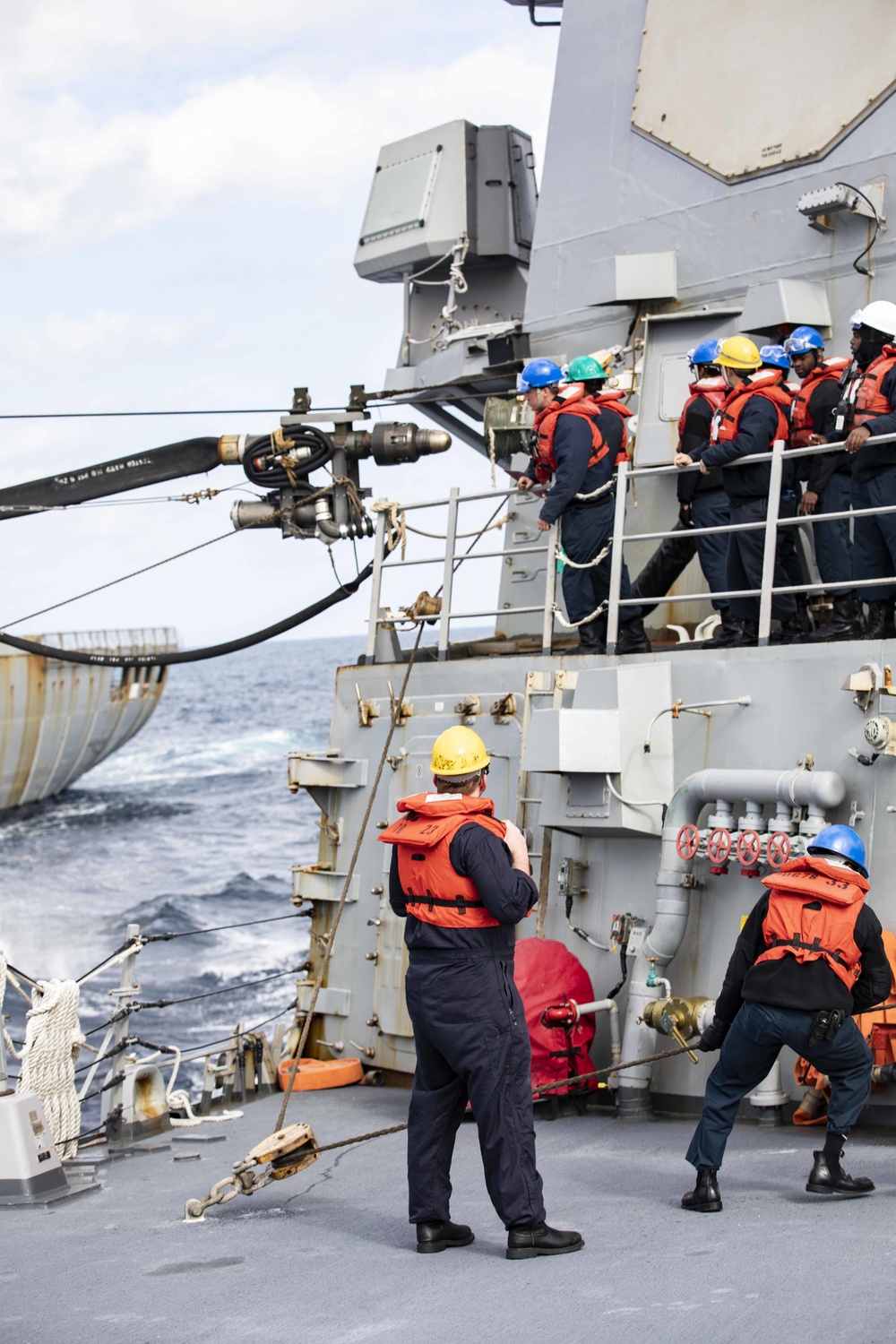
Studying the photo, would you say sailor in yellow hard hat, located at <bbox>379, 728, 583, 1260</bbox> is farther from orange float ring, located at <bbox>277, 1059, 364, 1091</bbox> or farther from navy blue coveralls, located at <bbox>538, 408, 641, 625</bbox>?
orange float ring, located at <bbox>277, 1059, 364, 1091</bbox>

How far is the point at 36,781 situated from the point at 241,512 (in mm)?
36686

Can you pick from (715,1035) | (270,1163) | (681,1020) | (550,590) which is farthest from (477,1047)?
(550,590)

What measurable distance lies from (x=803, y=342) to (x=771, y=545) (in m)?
1.33

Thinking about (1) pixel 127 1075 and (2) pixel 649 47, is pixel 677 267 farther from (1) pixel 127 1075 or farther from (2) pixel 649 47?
(1) pixel 127 1075

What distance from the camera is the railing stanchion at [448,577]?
8.18 meters

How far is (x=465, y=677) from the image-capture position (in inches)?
318

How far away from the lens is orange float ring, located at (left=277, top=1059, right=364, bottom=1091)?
808 cm

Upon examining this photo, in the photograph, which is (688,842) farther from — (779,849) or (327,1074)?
(327,1074)

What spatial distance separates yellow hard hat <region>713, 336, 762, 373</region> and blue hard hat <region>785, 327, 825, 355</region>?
0.58 ft

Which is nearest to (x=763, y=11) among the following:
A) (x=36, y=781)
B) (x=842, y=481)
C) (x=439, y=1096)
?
(x=842, y=481)

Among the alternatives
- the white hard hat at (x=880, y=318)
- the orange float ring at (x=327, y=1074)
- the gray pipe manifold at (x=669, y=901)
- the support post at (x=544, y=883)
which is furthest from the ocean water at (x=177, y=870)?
the white hard hat at (x=880, y=318)

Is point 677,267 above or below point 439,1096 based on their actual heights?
above

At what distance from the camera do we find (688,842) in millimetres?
6645

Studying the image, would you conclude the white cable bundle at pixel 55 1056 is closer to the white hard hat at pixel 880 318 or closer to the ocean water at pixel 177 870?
the ocean water at pixel 177 870
